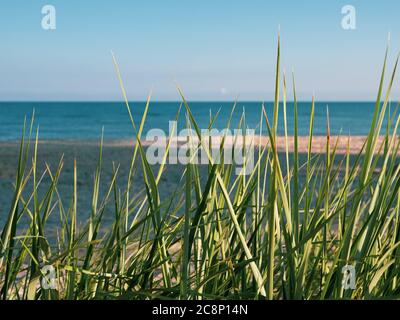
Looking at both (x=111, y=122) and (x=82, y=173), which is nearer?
(x=82, y=173)

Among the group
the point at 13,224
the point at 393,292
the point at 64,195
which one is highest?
the point at 13,224

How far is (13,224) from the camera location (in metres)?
1.06

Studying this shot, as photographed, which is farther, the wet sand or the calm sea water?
the calm sea water

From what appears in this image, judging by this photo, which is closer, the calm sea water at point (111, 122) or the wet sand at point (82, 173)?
the wet sand at point (82, 173)

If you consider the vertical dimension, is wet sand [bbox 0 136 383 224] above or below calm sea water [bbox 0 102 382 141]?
below

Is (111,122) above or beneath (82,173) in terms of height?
above

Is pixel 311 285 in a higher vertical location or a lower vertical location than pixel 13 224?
lower

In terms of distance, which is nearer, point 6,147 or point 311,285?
point 311,285

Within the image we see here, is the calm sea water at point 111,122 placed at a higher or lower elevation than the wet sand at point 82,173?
higher
